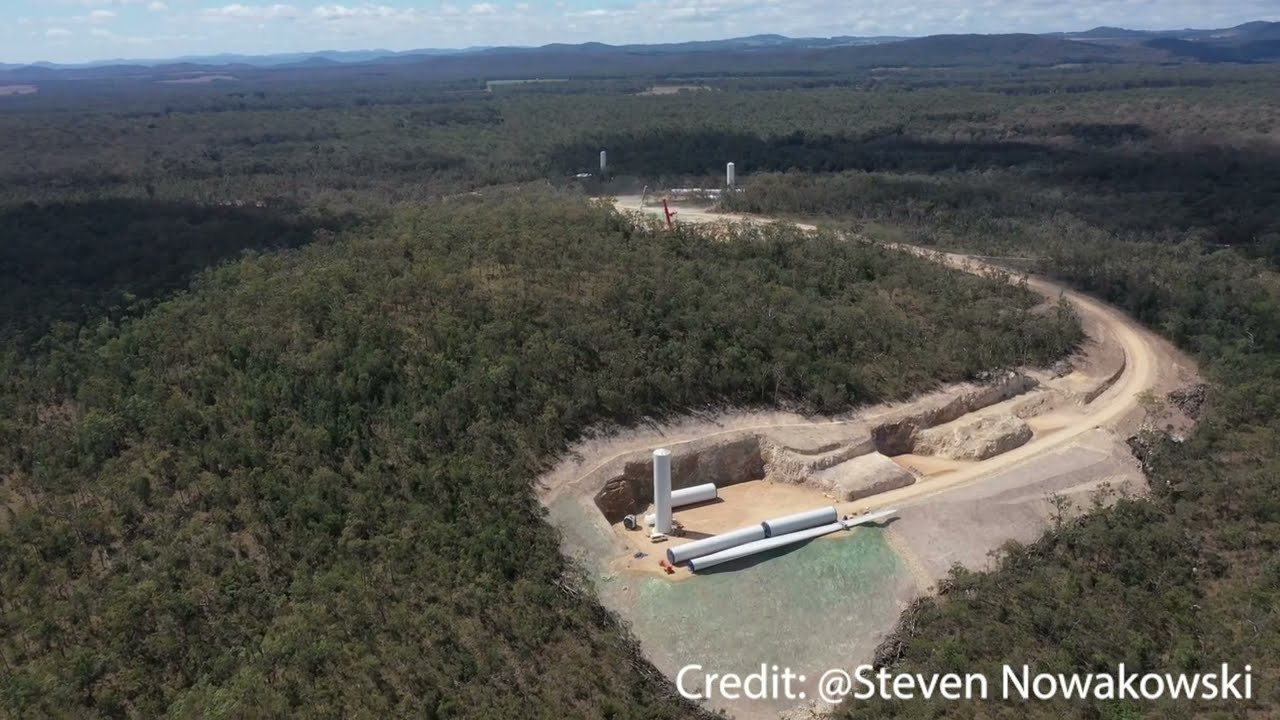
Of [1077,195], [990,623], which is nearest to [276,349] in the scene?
[990,623]

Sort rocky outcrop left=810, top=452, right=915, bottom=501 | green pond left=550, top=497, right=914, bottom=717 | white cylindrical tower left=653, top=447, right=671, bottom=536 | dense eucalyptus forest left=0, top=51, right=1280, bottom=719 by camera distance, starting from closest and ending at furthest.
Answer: dense eucalyptus forest left=0, top=51, right=1280, bottom=719, green pond left=550, top=497, right=914, bottom=717, white cylindrical tower left=653, top=447, right=671, bottom=536, rocky outcrop left=810, top=452, right=915, bottom=501

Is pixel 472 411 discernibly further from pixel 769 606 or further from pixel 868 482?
pixel 868 482

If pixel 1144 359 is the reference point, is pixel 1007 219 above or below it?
above

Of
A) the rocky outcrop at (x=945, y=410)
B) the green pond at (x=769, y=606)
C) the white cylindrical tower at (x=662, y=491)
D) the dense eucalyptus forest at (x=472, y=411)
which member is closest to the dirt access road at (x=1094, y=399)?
the dense eucalyptus forest at (x=472, y=411)

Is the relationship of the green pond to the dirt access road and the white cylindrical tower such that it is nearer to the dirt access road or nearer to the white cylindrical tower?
the white cylindrical tower

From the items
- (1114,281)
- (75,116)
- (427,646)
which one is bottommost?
(427,646)

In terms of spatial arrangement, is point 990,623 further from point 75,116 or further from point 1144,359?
point 75,116

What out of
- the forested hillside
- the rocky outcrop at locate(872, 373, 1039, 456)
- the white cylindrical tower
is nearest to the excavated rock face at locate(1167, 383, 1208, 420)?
the forested hillside
